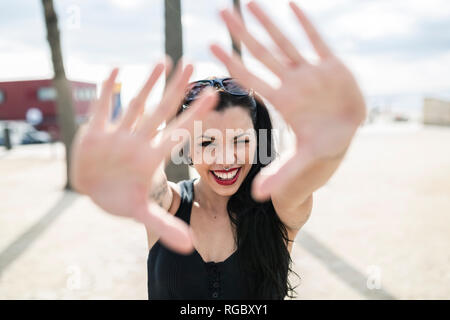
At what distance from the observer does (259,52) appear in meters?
1.01

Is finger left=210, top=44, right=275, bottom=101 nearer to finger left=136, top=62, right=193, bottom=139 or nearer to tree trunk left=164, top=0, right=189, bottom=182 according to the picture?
finger left=136, top=62, right=193, bottom=139

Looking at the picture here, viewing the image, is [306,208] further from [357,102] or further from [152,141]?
[152,141]

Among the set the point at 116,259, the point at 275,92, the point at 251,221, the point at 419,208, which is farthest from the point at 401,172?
the point at 275,92

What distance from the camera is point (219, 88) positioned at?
1.67 metres

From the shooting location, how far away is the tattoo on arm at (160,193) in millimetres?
1405

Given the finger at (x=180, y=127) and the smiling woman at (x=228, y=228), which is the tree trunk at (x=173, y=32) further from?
the finger at (x=180, y=127)

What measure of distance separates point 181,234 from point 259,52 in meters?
0.54

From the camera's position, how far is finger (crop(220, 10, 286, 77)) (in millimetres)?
980

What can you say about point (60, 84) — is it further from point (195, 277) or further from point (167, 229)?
point (167, 229)

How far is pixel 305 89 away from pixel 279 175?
252 mm

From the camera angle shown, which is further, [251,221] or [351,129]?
[251,221]

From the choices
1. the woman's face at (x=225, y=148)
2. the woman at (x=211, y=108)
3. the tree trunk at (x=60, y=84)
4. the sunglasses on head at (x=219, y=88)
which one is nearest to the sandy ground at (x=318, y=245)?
the tree trunk at (x=60, y=84)

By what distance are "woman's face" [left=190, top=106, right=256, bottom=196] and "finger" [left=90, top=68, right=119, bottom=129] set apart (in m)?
0.62

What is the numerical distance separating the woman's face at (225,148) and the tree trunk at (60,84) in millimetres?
7026
